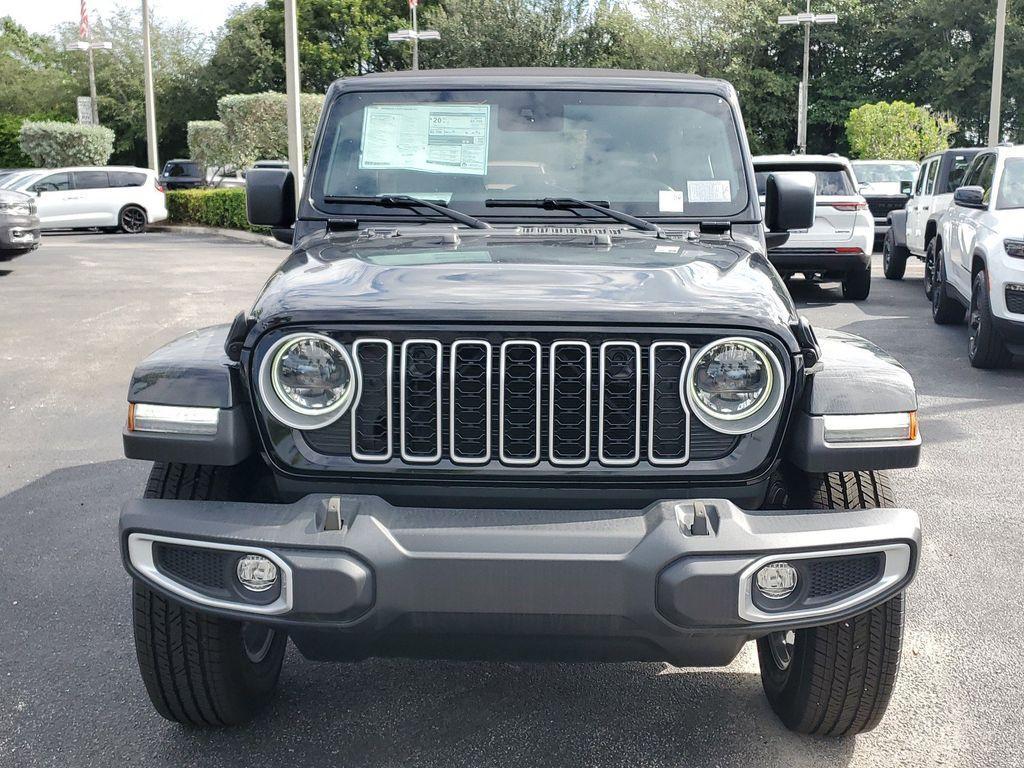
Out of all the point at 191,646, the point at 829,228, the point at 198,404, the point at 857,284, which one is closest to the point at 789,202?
the point at 198,404

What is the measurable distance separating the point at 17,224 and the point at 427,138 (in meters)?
14.6

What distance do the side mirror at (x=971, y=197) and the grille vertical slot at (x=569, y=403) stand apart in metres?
7.60

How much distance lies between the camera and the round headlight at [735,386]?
9.23 ft

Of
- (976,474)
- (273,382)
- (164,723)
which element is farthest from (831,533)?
(976,474)

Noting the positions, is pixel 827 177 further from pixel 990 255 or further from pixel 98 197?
pixel 98 197

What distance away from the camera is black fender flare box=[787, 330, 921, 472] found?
112 inches

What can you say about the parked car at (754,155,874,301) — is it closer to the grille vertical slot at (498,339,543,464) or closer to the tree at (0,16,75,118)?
the grille vertical slot at (498,339,543,464)

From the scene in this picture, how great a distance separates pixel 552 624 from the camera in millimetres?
2656

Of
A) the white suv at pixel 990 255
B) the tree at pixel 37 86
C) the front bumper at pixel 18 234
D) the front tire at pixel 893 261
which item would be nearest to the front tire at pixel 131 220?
the front bumper at pixel 18 234

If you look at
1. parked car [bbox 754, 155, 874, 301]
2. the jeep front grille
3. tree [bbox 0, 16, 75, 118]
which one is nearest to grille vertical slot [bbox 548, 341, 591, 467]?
the jeep front grille

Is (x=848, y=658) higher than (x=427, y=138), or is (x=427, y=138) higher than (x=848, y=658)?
(x=427, y=138)

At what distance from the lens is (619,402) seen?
283 centimetres

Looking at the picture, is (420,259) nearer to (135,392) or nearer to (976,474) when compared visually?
(135,392)

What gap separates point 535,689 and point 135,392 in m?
1.55
